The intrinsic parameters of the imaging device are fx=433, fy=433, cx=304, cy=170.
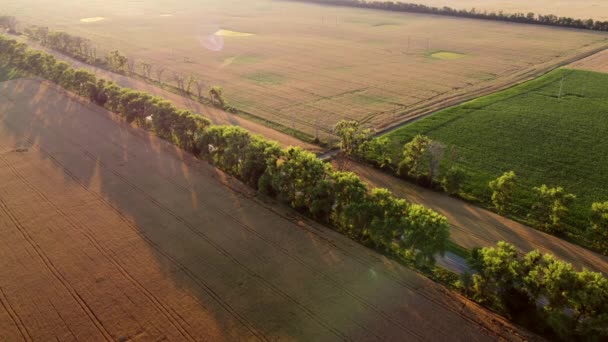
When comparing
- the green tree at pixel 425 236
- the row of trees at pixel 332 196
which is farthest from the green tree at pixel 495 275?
the row of trees at pixel 332 196

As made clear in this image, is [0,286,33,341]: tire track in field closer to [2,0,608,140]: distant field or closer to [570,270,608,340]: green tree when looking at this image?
[570,270,608,340]: green tree

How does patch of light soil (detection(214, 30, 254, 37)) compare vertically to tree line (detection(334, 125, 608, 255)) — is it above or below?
above

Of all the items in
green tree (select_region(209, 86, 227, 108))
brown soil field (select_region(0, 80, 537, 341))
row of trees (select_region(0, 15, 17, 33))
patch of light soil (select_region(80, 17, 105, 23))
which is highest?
patch of light soil (select_region(80, 17, 105, 23))

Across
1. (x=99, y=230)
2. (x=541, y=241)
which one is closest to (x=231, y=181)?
(x=99, y=230)

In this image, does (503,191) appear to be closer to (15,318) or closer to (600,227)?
(600,227)

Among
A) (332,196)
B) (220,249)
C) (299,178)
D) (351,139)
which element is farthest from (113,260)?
(351,139)

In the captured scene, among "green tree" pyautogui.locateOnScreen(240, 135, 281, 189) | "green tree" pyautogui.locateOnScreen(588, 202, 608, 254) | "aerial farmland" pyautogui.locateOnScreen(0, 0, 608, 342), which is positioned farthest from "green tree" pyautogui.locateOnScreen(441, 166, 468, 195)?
"green tree" pyautogui.locateOnScreen(240, 135, 281, 189)

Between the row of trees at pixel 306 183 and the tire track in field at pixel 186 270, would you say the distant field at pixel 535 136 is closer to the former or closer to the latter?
the row of trees at pixel 306 183
